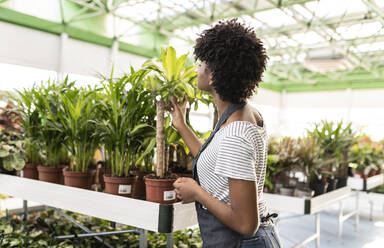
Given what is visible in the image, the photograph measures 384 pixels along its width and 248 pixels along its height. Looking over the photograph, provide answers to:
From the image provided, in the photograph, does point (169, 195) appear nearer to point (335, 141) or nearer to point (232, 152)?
point (232, 152)

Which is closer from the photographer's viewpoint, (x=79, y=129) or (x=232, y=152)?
(x=232, y=152)

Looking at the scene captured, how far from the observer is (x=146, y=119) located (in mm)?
1921

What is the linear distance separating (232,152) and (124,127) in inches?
37.7

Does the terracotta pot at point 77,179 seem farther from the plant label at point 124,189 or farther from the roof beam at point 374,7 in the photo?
the roof beam at point 374,7

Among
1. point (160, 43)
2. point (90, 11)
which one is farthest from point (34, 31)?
point (160, 43)

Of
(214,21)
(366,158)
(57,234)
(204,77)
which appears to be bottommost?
(57,234)

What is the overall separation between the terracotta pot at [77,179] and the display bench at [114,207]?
49 millimetres

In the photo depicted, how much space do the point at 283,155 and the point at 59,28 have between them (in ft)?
20.9

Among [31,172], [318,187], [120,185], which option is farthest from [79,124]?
[318,187]

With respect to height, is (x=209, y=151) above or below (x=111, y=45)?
below

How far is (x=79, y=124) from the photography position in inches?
78.6

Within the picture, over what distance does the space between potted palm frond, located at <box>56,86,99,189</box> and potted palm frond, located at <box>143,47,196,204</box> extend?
47cm

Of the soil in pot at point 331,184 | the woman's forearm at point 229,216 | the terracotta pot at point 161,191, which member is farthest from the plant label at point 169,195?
the soil in pot at point 331,184

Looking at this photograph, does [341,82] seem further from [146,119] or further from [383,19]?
[146,119]
